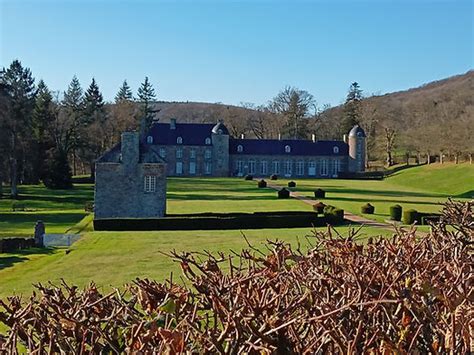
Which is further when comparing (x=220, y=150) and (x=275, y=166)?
(x=275, y=166)

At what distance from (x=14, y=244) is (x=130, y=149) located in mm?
8741

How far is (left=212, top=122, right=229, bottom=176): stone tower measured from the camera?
71562 millimetres

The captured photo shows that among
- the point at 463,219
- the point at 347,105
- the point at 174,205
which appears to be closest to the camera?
the point at 463,219

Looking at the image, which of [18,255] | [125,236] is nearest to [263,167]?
[125,236]

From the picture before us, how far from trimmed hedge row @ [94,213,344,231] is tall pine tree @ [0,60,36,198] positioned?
20003 mm

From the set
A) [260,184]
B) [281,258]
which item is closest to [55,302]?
[281,258]

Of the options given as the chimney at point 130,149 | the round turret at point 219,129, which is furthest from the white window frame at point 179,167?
the chimney at point 130,149

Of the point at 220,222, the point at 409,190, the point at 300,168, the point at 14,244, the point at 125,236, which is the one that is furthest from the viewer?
the point at 300,168

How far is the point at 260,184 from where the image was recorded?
49969 mm

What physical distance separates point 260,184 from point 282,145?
2384 centimetres

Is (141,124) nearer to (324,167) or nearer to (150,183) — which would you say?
(324,167)

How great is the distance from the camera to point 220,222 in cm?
2545

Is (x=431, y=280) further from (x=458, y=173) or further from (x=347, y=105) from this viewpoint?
(x=347, y=105)

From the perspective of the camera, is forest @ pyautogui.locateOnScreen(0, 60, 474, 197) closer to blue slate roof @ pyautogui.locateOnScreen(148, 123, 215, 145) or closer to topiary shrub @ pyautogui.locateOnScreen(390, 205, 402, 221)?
blue slate roof @ pyautogui.locateOnScreen(148, 123, 215, 145)
